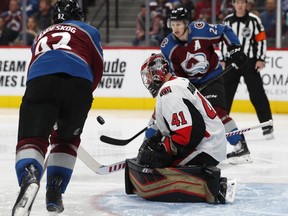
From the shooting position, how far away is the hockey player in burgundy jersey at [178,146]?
428 cm

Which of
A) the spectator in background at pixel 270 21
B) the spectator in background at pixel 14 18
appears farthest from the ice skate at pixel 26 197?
the spectator in background at pixel 14 18

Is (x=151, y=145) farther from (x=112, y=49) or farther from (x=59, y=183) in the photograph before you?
(x=112, y=49)

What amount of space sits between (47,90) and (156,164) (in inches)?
35.4

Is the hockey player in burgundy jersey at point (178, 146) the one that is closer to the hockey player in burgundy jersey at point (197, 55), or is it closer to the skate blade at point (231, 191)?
the skate blade at point (231, 191)

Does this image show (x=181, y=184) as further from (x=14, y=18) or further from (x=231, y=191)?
(x=14, y=18)

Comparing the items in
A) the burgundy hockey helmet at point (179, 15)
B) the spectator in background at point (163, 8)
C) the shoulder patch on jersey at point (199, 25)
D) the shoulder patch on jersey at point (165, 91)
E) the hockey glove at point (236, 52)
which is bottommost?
the spectator in background at point (163, 8)

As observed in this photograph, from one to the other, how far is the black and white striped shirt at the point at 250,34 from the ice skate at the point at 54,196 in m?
3.63

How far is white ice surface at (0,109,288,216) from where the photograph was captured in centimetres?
426

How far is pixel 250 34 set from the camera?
7.48 metres

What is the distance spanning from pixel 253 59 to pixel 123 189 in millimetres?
2916

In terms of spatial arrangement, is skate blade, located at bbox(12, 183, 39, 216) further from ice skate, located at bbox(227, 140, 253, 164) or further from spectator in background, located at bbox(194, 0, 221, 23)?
spectator in background, located at bbox(194, 0, 221, 23)

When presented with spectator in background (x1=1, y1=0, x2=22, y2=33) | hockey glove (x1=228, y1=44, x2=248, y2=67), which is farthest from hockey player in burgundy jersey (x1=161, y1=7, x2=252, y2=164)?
spectator in background (x1=1, y1=0, x2=22, y2=33)

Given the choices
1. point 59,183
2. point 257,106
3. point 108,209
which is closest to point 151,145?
point 108,209

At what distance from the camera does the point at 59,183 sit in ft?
12.9
